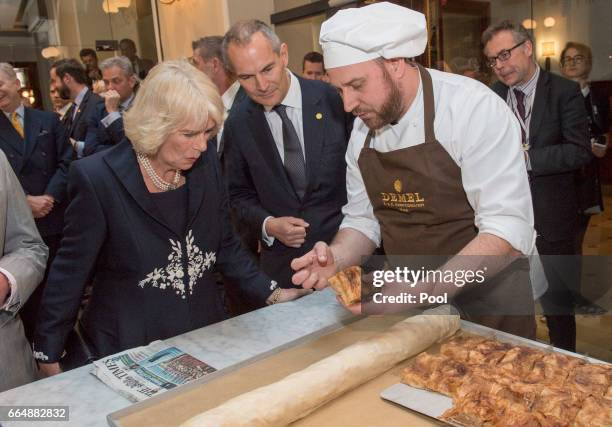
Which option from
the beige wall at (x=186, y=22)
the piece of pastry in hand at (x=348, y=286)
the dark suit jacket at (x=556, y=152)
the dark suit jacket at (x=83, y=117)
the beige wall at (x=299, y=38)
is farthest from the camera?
the beige wall at (x=186, y=22)

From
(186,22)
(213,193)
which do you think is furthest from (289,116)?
(186,22)

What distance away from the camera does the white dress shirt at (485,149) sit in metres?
1.55

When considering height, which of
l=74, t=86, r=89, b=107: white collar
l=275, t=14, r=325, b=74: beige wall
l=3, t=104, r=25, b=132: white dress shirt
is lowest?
l=3, t=104, r=25, b=132: white dress shirt

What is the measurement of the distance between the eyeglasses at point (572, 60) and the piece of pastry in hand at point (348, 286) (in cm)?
299

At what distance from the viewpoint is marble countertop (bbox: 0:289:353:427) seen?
127 centimetres

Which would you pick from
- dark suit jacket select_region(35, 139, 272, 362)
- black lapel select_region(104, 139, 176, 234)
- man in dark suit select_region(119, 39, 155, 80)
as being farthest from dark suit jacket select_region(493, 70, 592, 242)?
man in dark suit select_region(119, 39, 155, 80)

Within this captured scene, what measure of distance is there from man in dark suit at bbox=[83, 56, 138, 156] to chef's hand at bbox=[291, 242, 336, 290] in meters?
2.79

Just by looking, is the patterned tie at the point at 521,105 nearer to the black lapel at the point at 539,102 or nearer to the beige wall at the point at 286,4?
the black lapel at the point at 539,102

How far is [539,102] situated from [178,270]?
2.12 meters

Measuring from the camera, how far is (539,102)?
2932mm

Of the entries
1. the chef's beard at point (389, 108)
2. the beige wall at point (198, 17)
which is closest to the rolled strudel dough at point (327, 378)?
the chef's beard at point (389, 108)

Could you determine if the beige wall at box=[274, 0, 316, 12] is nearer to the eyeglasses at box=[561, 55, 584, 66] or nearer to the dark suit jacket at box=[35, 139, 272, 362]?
the eyeglasses at box=[561, 55, 584, 66]

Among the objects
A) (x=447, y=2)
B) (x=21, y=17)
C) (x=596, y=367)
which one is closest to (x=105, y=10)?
→ (x=21, y=17)

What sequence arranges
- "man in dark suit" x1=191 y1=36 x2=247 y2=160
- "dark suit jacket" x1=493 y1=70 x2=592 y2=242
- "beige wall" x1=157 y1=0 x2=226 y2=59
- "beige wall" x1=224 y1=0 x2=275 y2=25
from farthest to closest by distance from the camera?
"beige wall" x1=157 y1=0 x2=226 y2=59 < "beige wall" x1=224 y1=0 x2=275 y2=25 < "man in dark suit" x1=191 y1=36 x2=247 y2=160 < "dark suit jacket" x1=493 y1=70 x2=592 y2=242
